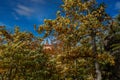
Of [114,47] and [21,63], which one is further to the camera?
[114,47]

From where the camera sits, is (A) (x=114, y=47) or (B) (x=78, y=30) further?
(A) (x=114, y=47)

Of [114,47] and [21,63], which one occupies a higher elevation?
[114,47]

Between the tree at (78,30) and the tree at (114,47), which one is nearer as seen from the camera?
the tree at (78,30)

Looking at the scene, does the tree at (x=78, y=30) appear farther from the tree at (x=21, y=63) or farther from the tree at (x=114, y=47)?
the tree at (x=114, y=47)

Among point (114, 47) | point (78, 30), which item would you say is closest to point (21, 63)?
point (78, 30)

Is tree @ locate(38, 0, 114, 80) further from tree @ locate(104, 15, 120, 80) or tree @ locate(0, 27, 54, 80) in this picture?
tree @ locate(104, 15, 120, 80)

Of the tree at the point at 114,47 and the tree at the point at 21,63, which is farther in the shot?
the tree at the point at 114,47

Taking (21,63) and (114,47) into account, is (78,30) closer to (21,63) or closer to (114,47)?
(21,63)

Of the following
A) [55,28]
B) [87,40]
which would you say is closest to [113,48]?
[87,40]

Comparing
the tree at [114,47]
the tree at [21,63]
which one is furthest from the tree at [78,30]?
the tree at [114,47]

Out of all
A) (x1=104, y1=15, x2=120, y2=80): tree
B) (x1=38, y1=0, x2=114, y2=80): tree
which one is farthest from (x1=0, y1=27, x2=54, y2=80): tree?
(x1=104, y1=15, x2=120, y2=80): tree

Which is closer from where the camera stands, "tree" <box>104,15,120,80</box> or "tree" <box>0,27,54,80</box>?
"tree" <box>0,27,54,80</box>

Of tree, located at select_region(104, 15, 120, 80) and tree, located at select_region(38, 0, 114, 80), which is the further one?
tree, located at select_region(104, 15, 120, 80)

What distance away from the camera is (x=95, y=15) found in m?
26.1
